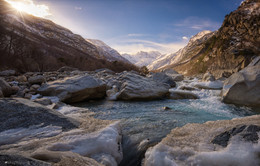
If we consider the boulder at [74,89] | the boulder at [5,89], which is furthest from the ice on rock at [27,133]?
the boulder at [5,89]

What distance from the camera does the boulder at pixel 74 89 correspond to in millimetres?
6348

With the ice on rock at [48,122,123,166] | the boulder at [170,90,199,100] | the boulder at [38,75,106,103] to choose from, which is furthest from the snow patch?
the boulder at [170,90,199,100]

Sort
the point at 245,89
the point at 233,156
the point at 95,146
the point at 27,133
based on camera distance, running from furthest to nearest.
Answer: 1. the point at 245,89
2. the point at 27,133
3. the point at 95,146
4. the point at 233,156

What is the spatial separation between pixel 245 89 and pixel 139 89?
4949 mm

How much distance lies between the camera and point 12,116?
9.05 ft

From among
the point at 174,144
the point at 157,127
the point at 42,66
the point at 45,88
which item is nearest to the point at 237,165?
the point at 174,144

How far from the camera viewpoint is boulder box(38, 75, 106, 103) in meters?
6.35

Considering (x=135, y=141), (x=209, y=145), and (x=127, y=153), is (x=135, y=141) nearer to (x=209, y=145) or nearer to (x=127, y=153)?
(x=127, y=153)

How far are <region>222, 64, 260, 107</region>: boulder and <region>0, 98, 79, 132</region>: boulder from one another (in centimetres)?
→ 704

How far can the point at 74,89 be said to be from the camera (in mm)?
6496

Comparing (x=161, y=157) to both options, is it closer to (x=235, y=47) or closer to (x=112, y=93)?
(x=112, y=93)

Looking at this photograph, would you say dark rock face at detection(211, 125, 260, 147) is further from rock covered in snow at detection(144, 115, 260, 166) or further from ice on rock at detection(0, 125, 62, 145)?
ice on rock at detection(0, 125, 62, 145)

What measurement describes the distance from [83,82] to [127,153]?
16.8 feet

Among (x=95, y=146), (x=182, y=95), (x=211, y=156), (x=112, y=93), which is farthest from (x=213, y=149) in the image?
(x=182, y=95)
